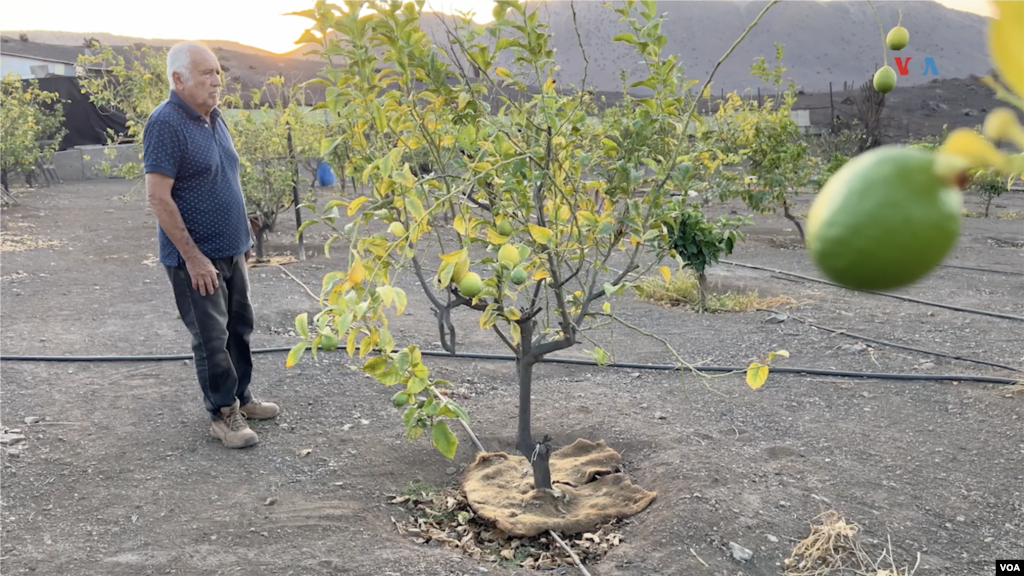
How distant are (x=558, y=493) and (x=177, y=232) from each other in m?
1.73

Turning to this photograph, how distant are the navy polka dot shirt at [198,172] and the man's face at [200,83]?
0.12 feet

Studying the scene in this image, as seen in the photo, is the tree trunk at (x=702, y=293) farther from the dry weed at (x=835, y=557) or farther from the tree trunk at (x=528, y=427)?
the dry weed at (x=835, y=557)

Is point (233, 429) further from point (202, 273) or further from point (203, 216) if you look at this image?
point (203, 216)

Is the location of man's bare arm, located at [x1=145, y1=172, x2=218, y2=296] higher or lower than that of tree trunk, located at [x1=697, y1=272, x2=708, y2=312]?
higher

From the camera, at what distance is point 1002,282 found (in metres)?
6.69

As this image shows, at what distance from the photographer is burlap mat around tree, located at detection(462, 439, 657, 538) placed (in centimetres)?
263

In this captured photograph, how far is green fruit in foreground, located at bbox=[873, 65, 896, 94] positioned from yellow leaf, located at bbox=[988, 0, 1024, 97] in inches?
26.7

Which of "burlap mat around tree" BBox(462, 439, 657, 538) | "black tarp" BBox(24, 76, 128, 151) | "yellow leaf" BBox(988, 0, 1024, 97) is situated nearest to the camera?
"yellow leaf" BBox(988, 0, 1024, 97)

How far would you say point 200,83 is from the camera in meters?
2.98

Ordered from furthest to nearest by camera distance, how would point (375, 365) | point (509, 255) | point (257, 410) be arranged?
point (257, 410) < point (375, 365) < point (509, 255)

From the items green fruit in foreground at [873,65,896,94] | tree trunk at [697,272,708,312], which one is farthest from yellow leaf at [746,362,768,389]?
tree trunk at [697,272,708,312]

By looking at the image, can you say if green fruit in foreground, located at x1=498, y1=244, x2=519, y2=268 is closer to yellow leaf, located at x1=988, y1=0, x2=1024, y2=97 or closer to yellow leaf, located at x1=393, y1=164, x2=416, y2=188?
yellow leaf, located at x1=393, y1=164, x2=416, y2=188

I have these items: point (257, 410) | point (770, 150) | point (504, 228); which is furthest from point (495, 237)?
point (770, 150)

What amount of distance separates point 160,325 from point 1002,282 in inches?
268
